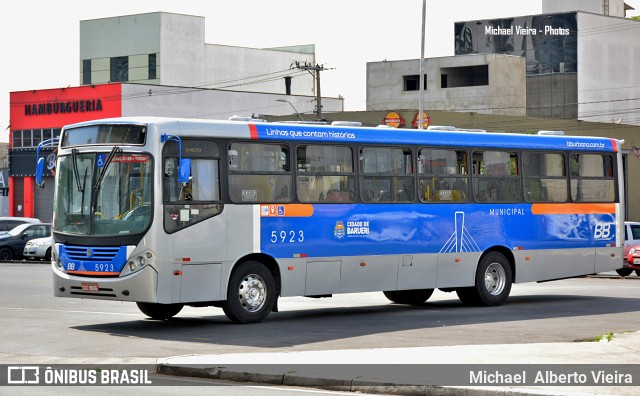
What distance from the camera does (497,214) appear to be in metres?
23.0

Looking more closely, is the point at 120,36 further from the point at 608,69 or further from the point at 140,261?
the point at 140,261

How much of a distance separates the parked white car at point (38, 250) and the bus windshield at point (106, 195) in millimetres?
30453

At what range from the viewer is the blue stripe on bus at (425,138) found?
19812 millimetres

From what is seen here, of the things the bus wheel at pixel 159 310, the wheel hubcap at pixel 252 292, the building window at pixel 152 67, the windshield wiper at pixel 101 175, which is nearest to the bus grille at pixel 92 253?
A: the windshield wiper at pixel 101 175

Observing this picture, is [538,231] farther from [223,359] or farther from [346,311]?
[223,359]

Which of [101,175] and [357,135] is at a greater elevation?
[357,135]

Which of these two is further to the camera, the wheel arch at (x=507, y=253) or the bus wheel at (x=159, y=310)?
the wheel arch at (x=507, y=253)

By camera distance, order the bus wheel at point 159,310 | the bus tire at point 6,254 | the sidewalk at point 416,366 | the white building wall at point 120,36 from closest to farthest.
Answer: the sidewalk at point 416,366 → the bus wheel at point 159,310 → the bus tire at point 6,254 → the white building wall at point 120,36

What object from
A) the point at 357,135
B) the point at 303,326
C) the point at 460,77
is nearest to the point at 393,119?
the point at 460,77

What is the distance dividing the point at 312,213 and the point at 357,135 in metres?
1.77

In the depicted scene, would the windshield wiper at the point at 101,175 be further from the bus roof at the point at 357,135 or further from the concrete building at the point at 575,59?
the concrete building at the point at 575,59

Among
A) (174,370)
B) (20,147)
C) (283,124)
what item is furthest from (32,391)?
(20,147)

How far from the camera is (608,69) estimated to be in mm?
96938

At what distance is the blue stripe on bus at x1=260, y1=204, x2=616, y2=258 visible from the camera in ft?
64.6
